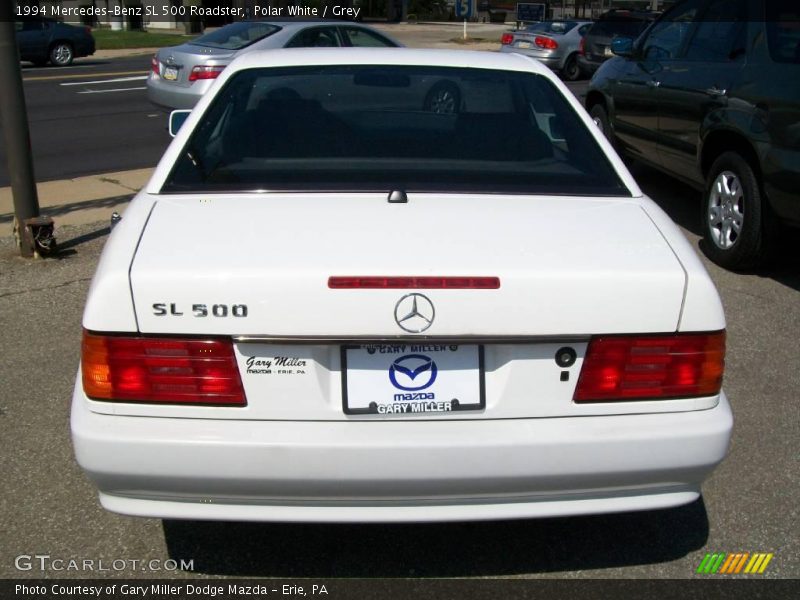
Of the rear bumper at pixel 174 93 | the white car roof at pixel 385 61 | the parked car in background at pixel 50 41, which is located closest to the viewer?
the white car roof at pixel 385 61

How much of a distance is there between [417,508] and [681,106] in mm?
5091

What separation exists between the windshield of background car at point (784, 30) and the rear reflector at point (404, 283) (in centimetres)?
417

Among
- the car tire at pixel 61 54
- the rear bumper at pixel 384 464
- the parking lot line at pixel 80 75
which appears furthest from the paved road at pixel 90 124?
the rear bumper at pixel 384 464

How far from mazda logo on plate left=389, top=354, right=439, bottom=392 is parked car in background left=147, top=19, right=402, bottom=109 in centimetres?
865

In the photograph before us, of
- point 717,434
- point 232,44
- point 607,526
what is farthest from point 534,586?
point 232,44

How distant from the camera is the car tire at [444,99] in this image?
3930 millimetres

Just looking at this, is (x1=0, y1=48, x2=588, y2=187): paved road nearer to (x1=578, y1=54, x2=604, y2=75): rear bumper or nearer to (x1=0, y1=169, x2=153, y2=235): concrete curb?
(x1=578, y1=54, x2=604, y2=75): rear bumper

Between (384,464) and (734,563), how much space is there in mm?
1406

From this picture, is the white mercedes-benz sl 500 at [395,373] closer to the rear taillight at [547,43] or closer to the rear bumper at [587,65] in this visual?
the rear bumper at [587,65]

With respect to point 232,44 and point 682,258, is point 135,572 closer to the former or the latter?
point 682,258

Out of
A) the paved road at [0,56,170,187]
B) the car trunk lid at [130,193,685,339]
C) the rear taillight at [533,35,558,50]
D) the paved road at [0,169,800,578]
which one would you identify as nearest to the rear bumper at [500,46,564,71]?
the rear taillight at [533,35,558,50]

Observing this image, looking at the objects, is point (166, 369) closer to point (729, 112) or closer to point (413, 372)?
point (413, 372)

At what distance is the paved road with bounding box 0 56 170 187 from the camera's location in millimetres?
10195

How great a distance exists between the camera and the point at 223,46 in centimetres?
1155
